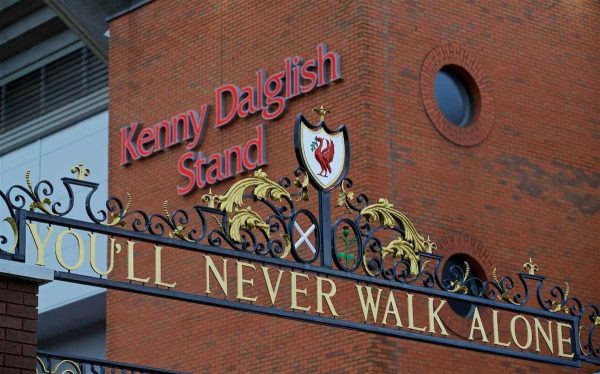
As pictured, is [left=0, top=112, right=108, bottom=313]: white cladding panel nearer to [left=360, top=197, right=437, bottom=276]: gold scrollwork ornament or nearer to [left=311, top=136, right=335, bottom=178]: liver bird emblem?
[left=360, top=197, right=437, bottom=276]: gold scrollwork ornament

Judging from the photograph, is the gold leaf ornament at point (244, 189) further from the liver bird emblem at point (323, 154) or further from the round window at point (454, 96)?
the round window at point (454, 96)

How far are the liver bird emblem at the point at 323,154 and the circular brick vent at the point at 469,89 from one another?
25.6ft

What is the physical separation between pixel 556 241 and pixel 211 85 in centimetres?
562

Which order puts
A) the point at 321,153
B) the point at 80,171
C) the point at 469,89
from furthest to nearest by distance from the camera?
the point at 469,89 < the point at 321,153 < the point at 80,171

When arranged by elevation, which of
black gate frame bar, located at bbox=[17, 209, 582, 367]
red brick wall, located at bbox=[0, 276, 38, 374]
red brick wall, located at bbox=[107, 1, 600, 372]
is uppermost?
red brick wall, located at bbox=[107, 1, 600, 372]

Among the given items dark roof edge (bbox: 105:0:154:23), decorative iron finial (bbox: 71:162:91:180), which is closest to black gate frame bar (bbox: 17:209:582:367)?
decorative iron finial (bbox: 71:162:91:180)

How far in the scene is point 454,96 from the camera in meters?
23.4

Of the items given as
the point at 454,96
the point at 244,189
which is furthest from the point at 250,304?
the point at 454,96

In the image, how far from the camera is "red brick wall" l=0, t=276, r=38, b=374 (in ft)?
40.8

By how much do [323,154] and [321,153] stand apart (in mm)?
31

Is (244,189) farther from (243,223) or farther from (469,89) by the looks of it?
(469,89)

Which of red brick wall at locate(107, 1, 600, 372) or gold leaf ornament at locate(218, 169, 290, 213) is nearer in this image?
gold leaf ornament at locate(218, 169, 290, 213)

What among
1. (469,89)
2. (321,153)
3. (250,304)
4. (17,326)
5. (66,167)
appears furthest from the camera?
(66,167)

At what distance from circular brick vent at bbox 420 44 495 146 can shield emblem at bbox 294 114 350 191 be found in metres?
7.66
